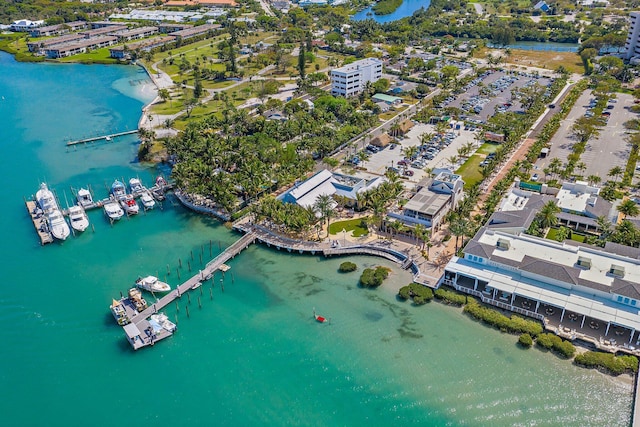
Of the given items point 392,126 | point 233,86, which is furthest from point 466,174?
point 233,86

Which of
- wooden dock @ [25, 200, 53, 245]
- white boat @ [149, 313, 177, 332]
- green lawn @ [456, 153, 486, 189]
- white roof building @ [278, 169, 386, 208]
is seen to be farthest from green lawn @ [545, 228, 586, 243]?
wooden dock @ [25, 200, 53, 245]

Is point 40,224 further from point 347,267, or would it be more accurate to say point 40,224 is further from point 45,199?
point 347,267

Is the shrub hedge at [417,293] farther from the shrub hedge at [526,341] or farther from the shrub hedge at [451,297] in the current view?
the shrub hedge at [526,341]

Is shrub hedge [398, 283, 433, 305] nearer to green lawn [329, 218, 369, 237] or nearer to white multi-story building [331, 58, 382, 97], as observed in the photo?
green lawn [329, 218, 369, 237]

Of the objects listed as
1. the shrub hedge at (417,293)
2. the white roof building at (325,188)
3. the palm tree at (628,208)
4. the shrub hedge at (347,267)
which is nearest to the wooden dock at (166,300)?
the white roof building at (325,188)

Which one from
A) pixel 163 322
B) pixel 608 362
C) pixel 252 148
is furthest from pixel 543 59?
pixel 163 322

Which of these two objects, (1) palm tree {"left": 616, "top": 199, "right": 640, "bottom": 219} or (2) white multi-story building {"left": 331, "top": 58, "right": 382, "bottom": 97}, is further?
(2) white multi-story building {"left": 331, "top": 58, "right": 382, "bottom": 97}
